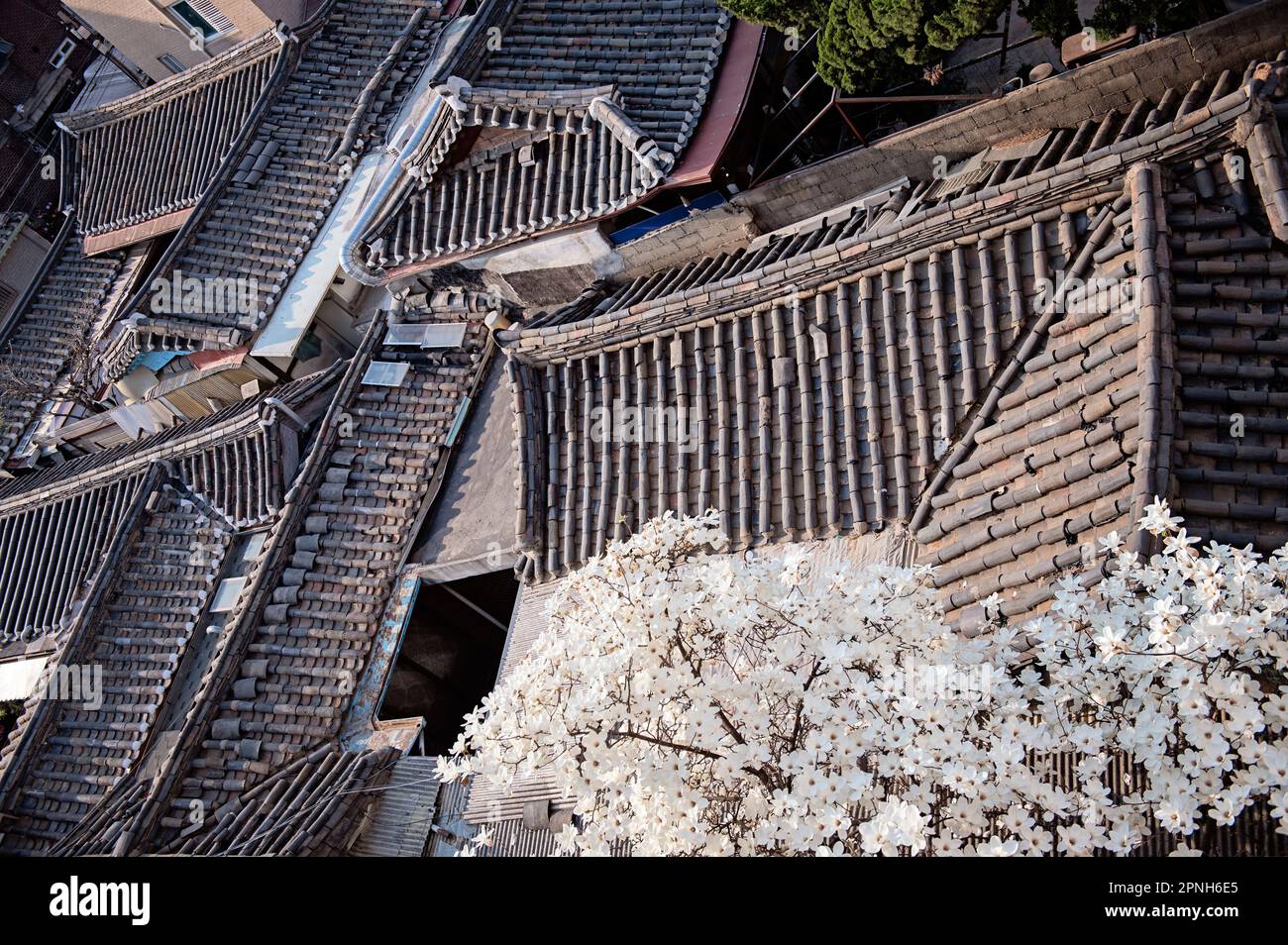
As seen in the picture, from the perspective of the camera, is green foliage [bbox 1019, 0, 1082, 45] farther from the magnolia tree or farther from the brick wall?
the magnolia tree

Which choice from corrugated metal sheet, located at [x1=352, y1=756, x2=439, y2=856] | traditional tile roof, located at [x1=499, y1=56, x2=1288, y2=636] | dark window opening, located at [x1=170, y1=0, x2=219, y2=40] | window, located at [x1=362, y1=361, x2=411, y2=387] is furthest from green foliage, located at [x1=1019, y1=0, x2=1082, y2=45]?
dark window opening, located at [x1=170, y1=0, x2=219, y2=40]

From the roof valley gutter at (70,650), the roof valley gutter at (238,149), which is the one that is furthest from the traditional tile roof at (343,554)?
the roof valley gutter at (238,149)

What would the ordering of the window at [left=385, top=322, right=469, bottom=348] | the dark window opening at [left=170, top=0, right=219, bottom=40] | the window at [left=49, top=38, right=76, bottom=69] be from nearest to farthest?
the window at [left=385, top=322, right=469, bottom=348]
the dark window opening at [left=170, top=0, right=219, bottom=40]
the window at [left=49, top=38, right=76, bottom=69]

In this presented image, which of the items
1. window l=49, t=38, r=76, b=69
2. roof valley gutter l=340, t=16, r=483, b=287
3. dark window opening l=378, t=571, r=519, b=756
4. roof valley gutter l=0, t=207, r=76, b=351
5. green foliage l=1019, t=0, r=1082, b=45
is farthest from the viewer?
window l=49, t=38, r=76, b=69

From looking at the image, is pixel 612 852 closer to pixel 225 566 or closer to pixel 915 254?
pixel 915 254

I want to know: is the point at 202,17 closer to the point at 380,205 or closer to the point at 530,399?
the point at 380,205

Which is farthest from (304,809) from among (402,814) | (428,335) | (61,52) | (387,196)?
(61,52)
